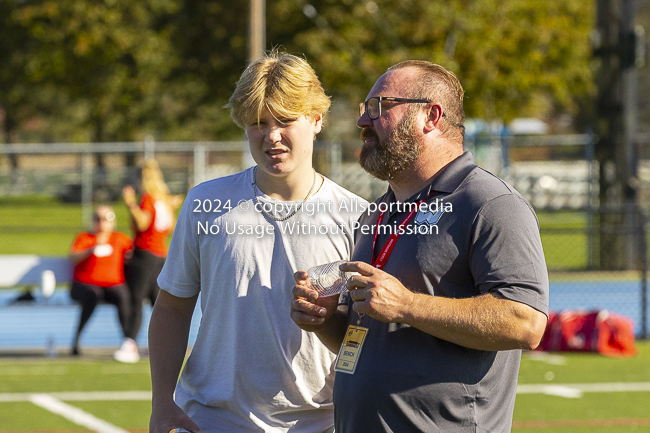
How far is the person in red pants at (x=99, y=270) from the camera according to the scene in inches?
363

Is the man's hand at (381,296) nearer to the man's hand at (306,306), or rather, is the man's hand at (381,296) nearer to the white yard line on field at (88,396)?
the man's hand at (306,306)

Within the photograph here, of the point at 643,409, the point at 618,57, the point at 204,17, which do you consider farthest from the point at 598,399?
the point at 204,17

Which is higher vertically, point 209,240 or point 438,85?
point 438,85

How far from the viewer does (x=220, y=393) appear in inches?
111

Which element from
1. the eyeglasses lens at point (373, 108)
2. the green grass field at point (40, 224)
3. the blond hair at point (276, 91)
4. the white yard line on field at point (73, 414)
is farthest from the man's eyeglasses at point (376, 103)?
the green grass field at point (40, 224)

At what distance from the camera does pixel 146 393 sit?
25.2 ft

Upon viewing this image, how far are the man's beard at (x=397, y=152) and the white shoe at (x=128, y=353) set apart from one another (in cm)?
703

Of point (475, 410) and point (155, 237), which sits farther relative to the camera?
point (155, 237)

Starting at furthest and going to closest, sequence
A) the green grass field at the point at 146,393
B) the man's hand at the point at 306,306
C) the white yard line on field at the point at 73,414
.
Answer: the green grass field at the point at 146,393
the white yard line on field at the point at 73,414
the man's hand at the point at 306,306

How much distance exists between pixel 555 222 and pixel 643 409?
52.6 ft

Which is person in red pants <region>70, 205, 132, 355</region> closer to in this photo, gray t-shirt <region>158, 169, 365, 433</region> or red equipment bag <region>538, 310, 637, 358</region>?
red equipment bag <region>538, 310, 637, 358</region>

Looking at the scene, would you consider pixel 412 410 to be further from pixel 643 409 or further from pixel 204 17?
pixel 204 17

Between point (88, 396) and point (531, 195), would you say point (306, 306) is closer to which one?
point (88, 396)

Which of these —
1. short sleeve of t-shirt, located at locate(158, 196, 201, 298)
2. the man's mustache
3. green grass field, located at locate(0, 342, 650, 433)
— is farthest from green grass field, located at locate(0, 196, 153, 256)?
the man's mustache
